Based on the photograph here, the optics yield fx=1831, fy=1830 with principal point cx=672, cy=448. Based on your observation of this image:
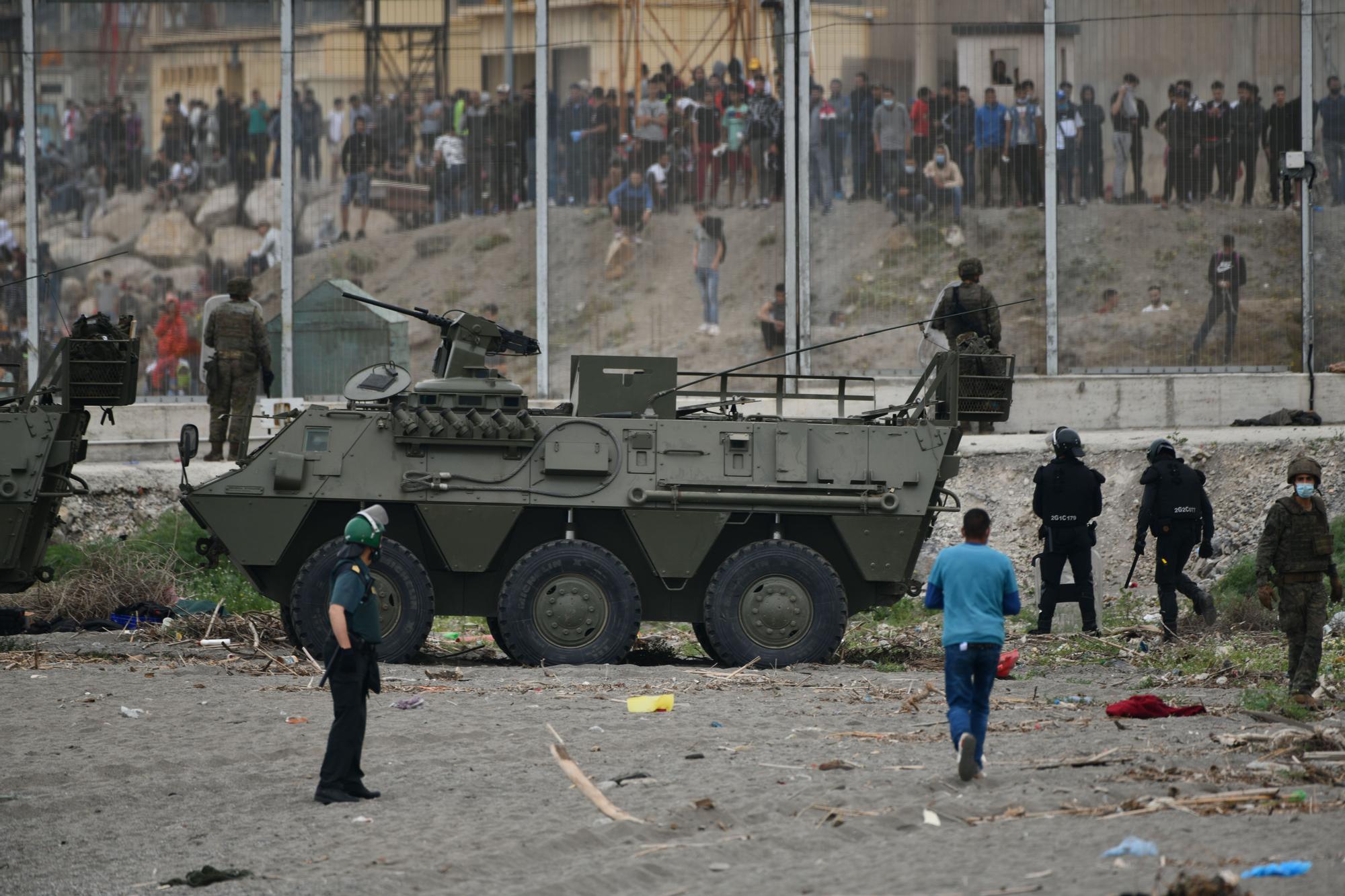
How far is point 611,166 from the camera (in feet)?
75.4

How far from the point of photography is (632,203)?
23016mm

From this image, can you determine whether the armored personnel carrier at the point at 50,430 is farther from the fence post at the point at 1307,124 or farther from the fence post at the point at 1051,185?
the fence post at the point at 1307,124

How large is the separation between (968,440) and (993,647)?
464 inches

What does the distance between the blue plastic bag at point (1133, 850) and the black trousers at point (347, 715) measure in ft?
11.6

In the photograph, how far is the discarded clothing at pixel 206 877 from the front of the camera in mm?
7480

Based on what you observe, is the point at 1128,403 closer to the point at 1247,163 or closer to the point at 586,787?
the point at 1247,163

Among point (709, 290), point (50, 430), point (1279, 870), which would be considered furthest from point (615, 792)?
point (709, 290)

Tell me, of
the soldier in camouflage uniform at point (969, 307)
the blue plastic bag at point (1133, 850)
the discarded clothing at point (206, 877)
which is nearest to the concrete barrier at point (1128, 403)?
the soldier in camouflage uniform at point (969, 307)

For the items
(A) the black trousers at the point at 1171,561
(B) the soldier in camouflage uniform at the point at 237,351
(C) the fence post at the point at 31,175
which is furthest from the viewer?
(C) the fence post at the point at 31,175

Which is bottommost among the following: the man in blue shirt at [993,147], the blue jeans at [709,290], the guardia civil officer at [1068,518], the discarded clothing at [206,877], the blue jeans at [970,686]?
the discarded clothing at [206,877]

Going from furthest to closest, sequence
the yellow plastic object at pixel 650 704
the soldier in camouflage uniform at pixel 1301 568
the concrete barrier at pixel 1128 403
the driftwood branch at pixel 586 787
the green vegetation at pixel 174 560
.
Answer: the concrete barrier at pixel 1128 403 < the green vegetation at pixel 174 560 < the yellow plastic object at pixel 650 704 < the soldier in camouflage uniform at pixel 1301 568 < the driftwood branch at pixel 586 787

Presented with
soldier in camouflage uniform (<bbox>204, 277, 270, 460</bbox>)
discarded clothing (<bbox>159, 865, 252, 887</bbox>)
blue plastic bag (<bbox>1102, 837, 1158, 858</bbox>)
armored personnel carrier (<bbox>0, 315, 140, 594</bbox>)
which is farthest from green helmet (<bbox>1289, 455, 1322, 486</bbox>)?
soldier in camouflage uniform (<bbox>204, 277, 270, 460</bbox>)

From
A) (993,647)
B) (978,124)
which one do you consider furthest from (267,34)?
(993,647)

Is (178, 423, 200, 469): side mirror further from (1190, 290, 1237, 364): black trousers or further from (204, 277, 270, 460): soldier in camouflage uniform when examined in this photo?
(1190, 290, 1237, 364): black trousers
